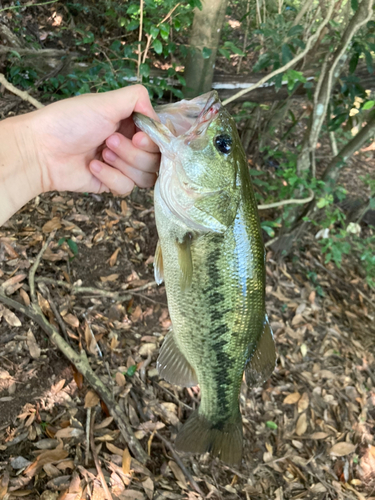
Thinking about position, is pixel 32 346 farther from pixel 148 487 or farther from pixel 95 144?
pixel 95 144

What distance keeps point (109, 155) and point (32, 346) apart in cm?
168

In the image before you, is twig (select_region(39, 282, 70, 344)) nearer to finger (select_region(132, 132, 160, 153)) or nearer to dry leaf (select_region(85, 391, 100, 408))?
dry leaf (select_region(85, 391, 100, 408))

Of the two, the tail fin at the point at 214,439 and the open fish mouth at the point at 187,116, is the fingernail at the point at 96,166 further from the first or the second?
the tail fin at the point at 214,439

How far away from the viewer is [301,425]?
136 inches

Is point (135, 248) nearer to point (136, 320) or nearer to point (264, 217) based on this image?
point (136, 320)

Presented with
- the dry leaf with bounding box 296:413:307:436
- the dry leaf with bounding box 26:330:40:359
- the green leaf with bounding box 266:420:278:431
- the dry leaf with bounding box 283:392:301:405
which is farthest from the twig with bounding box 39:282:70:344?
the dry leaf with bounding box 296:413:307:436

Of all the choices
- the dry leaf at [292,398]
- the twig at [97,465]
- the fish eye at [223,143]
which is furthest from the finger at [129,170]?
the dry leaf at [292,398]

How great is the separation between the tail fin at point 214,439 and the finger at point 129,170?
5.33 ft

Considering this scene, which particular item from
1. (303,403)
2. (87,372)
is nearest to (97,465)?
(87,372)

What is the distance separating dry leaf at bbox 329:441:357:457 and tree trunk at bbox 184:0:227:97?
165 inches

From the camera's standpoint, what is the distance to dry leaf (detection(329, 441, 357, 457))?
3.34m

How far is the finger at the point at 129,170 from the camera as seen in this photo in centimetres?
203

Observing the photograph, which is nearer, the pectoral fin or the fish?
the fish

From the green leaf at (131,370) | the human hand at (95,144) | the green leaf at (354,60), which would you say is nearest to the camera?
the human hand at (95,144)
